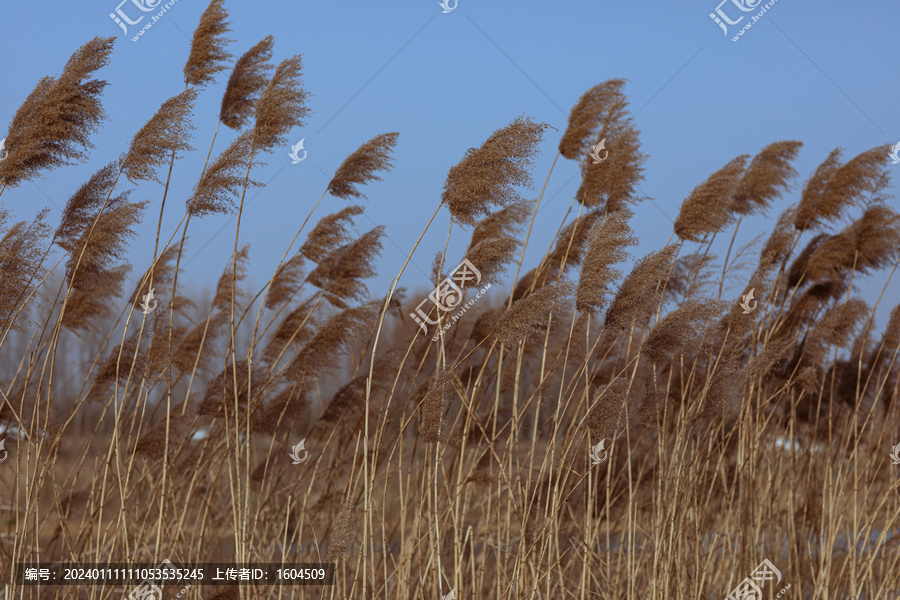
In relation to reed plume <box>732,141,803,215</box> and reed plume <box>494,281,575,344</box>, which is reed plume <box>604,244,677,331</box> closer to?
reed plume <box>494,281,575,344</box>

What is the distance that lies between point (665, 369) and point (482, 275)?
6.60 feet

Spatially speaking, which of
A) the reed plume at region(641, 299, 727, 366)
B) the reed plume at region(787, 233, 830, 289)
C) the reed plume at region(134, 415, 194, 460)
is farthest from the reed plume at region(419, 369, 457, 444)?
the reed plume at region(787, 233, 830, 289)

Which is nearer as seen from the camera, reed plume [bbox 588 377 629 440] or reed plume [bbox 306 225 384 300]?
reed plume [bbox 588 377 629 440]

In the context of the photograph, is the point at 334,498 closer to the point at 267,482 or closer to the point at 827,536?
the point at 267,482

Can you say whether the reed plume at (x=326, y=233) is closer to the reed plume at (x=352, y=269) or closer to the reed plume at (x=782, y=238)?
the reed plume at (x=352, y=269)

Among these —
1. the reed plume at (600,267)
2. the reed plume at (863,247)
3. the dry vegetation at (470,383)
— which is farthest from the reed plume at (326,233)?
the reed plume at (863,247)

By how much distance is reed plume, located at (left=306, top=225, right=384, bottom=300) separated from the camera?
4.24 metres

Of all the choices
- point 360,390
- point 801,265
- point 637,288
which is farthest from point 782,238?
point 360,390

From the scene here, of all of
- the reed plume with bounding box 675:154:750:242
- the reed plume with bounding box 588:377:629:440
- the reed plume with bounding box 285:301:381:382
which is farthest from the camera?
the reed plume with bounding box 675:154:750:242

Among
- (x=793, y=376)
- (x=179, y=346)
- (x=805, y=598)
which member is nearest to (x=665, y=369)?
(x=793, y=376)

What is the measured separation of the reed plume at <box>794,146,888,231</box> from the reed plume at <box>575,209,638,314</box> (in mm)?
2462

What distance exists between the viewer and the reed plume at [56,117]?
11.2 feet

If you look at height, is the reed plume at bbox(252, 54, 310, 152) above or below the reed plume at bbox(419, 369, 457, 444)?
above

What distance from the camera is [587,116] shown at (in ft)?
13.8
